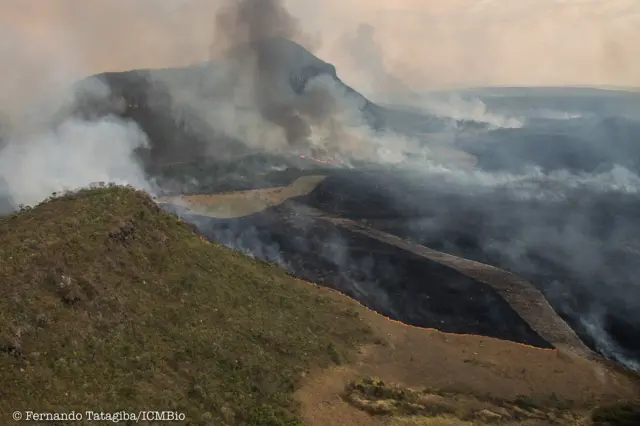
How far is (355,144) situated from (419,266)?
80.2 m

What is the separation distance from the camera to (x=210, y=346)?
21.6m

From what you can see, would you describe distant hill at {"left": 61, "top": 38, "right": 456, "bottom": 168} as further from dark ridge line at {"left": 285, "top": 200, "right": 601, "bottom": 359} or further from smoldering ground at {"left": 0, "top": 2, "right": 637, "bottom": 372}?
dark ridge line at {"left": 285, "top": 200, "right": 601, "bottom": 359}

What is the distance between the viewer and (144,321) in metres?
21.2

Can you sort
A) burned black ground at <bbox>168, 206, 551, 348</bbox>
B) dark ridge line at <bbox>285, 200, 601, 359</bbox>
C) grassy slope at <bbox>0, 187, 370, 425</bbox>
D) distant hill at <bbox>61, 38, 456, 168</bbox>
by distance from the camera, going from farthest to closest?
distant hill at <bbox>61, 38, 456, 168</bbox>, burned black ground at <bbox>168, 206, 551, 348</bbox>, dark ridge line at <bbox>285, 200, 601, 359</bbox>, grassy slope at <bbox>0, 187, 370, 425</bbox>

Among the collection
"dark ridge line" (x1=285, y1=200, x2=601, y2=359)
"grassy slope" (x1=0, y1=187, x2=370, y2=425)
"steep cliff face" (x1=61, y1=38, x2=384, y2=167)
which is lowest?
"dark ridge line" (x1=285, y1=200, x2=601, y2=359)

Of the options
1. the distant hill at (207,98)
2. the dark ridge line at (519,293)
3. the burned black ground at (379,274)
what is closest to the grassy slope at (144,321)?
the burned black ground at (379,274)

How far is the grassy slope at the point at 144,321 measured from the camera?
15828mm

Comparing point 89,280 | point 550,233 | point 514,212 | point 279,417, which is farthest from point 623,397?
point 514,212

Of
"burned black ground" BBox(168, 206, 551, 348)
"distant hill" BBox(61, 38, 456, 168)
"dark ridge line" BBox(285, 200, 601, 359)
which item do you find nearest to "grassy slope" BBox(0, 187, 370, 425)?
"burned black ground" BBox(168, 206, 551, 348)

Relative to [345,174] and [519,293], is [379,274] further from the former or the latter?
[345,174]

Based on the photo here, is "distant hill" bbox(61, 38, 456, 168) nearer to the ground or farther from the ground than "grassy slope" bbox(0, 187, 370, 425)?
farther from the ground

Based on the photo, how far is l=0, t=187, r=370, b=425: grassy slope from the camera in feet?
51.9

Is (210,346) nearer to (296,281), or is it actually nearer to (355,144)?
(296,281)

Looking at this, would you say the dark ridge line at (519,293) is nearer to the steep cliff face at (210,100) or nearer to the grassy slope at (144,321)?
the grassy slope at (144,321)
